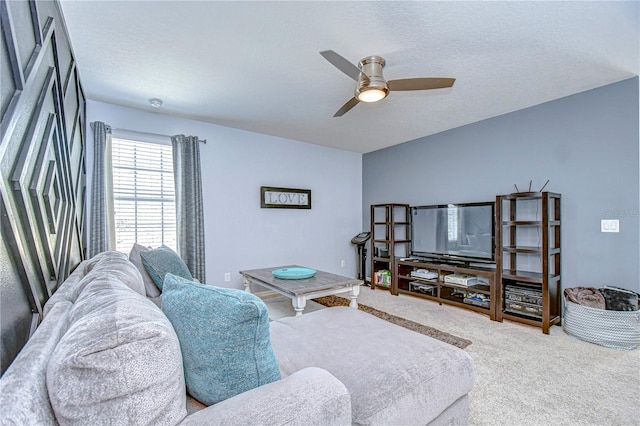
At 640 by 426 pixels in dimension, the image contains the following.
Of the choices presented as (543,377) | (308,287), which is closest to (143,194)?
(308,287)

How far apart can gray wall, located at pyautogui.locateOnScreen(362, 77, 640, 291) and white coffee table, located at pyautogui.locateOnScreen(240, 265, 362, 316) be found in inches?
87.7

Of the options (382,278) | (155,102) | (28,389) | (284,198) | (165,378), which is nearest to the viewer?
(28,389)

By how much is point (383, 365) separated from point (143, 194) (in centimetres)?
341

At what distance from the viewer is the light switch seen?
2822mm

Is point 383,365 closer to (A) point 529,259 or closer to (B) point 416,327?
(B) point 416,327

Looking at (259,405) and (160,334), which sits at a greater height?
(160,334)

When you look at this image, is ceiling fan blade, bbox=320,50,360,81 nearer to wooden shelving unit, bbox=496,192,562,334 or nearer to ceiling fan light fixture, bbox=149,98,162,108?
ceiling fan light fixture, bbox=149,98,162,108

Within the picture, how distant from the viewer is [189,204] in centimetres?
363

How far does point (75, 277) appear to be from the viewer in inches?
61.3

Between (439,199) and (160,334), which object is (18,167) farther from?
(439,199)

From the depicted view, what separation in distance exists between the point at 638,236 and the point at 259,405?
12.0 ft

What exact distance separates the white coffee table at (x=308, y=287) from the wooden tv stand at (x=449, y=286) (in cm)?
143

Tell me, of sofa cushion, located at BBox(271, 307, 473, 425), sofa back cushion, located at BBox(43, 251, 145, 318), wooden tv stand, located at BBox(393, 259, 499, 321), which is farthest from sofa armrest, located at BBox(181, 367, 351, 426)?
wooden tv stand, located at BBox(393, 259, 499, 321)

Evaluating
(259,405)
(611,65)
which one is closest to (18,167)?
A: (259,405)
